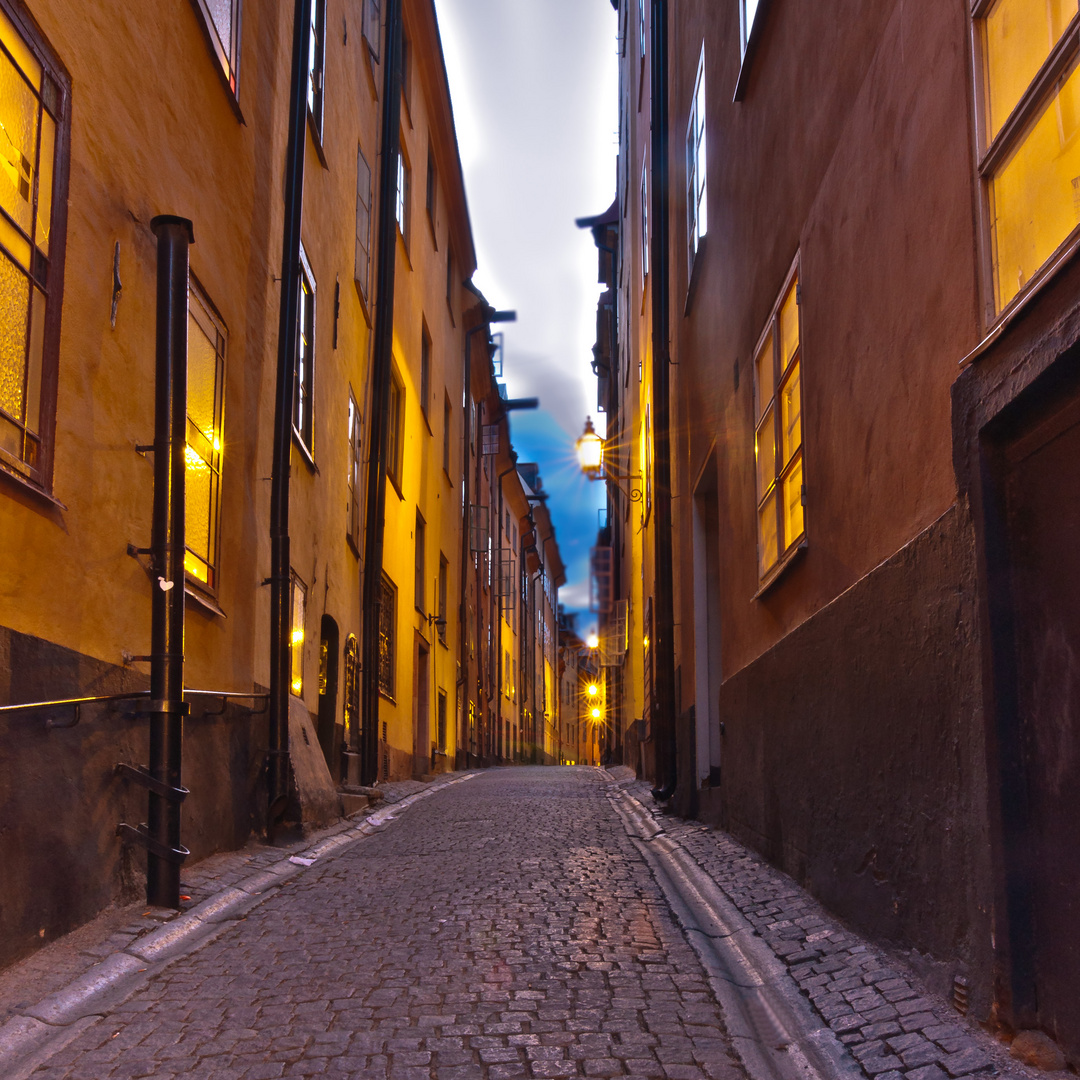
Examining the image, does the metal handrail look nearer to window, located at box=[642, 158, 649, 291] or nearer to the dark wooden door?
the dark wooden door

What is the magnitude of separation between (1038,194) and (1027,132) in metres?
0.22

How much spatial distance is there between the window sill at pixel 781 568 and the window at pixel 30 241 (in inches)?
140

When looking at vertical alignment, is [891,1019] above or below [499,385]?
below

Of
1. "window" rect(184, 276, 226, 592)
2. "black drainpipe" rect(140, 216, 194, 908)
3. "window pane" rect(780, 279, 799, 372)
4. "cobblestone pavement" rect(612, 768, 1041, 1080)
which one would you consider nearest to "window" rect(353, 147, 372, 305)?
"window" rect(184, 276, 226, 592)

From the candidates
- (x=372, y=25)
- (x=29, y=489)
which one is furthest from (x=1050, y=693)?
(x=372, y=25)

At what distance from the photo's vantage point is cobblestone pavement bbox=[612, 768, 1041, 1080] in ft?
10.6

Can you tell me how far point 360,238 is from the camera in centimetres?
1402

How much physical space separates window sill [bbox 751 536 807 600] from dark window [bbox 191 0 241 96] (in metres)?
4.73

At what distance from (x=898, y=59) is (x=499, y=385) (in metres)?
29.2

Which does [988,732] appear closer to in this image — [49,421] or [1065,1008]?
[1065,1008]

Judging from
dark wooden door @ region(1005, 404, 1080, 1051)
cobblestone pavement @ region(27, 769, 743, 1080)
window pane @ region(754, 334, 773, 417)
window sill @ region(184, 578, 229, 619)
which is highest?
window pane @ region(754, 334, 773, 417)

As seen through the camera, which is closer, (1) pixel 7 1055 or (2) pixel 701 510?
(1) pixel 7 1055

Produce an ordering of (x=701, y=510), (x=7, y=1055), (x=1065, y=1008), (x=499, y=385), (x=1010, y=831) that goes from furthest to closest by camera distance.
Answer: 1. (x=499, y=385)
2. (x=701, y=510)
3. (x=7, y=1055)
4. (x=1010, y=831)
5. (x=1065, y=1008)

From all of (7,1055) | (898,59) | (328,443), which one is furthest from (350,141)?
(7,1055)
